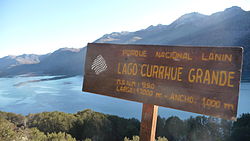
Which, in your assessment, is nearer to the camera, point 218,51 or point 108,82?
point 218,51

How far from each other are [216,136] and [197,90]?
14.2 metres

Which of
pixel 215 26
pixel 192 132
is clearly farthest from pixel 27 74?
pixel 192 132

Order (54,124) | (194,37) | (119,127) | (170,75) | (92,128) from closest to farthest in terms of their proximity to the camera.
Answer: (170,75), (54,124), (92,128), (119,127), (194,37)

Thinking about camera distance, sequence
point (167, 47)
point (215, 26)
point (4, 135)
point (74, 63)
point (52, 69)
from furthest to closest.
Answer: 1. point (52, 69)
2. point (74, 63)
3. point (215, 26)
4. point (4, 135)
5. point (167, 47)

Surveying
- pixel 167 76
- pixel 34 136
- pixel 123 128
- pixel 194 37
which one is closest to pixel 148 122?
pixel 167 76

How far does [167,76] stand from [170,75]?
0.03m

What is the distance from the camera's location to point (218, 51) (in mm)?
1447

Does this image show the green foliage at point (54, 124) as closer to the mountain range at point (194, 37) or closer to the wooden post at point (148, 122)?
the wooden post at point (148, 122)

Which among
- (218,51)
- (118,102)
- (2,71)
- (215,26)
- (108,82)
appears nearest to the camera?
(218,51)

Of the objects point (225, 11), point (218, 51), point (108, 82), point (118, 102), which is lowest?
point (118, 102)

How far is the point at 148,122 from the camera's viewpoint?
1.81 m

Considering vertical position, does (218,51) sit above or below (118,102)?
above

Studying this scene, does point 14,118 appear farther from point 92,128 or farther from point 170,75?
point 170,75

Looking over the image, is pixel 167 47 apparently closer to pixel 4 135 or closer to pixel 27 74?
pixel 4 135
